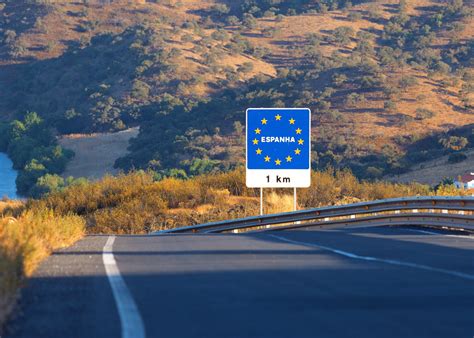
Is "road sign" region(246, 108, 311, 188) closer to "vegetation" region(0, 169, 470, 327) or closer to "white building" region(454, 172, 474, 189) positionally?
"vegetation" region(0, 169, 470, 327)

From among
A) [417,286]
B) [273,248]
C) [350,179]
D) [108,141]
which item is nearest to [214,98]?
[108,141]

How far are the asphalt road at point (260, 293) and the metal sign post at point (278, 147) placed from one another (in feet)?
43.5

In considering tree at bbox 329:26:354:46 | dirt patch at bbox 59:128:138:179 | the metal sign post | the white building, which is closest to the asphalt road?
the metal sign post

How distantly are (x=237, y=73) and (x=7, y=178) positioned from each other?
3029 centimetres

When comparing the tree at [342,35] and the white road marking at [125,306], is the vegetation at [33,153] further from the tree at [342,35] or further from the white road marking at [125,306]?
the white road marking at [125,306]

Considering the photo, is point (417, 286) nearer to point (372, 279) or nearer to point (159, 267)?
point (372, 279)

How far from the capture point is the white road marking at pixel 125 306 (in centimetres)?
750

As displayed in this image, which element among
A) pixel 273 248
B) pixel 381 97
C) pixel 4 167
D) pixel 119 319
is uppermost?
pixel 119 319

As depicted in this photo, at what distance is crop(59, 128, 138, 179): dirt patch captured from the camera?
226ft

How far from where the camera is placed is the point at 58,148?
70.2 metres

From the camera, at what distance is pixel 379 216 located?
23.9 metres

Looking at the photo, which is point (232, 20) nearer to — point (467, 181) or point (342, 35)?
point (342, 35)

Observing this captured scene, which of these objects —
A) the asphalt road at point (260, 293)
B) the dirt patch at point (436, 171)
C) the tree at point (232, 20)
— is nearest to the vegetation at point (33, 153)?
the dirt patch at point (436, 171)

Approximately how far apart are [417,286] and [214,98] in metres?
73.2
